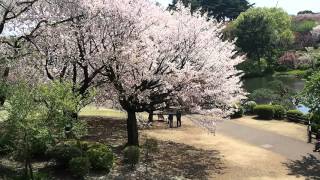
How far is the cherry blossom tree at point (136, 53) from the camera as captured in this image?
21.2 meters

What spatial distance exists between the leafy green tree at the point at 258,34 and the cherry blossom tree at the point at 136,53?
5950cm

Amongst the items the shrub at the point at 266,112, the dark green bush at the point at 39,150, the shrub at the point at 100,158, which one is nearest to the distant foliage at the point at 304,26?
the shrub at the point at 266,112

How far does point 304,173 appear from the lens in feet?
68.4

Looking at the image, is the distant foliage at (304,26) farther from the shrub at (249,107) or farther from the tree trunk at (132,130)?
the tree trunk at (132,130)

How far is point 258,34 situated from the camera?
267 ft

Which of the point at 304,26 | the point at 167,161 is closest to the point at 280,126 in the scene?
the point at 167,161

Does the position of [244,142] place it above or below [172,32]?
below

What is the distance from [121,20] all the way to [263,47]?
211ft

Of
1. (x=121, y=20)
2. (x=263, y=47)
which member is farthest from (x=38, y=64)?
(x=263, y=47)

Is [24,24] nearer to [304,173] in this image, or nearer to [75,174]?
[75,174]

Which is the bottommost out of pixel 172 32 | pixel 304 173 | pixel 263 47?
pixel 304 173

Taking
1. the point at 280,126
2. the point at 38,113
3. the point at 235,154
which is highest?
the point at 38,113

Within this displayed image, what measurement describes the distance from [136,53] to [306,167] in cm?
1004

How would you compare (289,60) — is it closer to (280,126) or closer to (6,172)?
(280,126)
